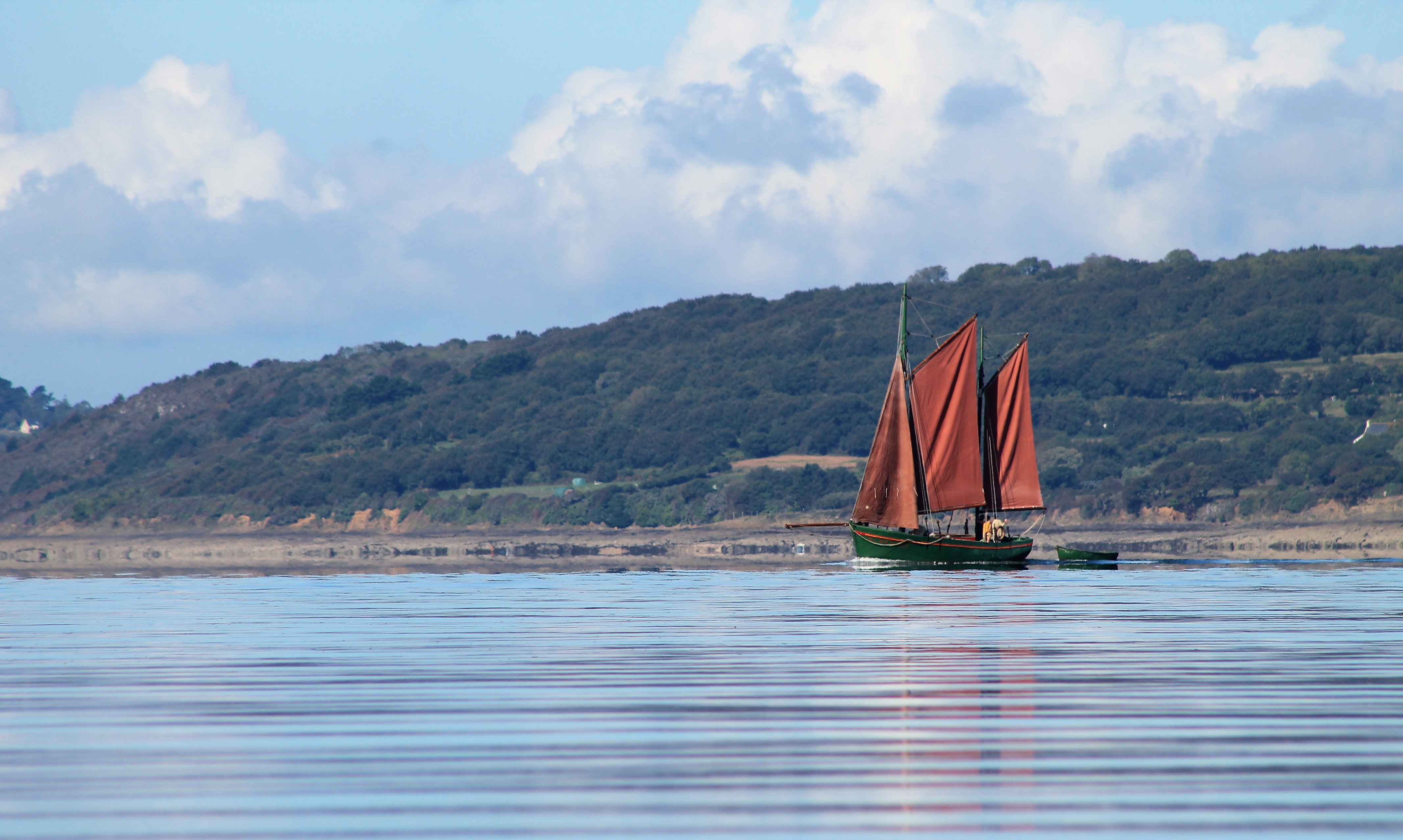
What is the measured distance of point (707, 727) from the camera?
56.5 ft

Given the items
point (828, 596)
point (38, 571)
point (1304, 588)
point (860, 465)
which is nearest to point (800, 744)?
point (828, 596)

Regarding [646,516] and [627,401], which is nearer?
[646,516]

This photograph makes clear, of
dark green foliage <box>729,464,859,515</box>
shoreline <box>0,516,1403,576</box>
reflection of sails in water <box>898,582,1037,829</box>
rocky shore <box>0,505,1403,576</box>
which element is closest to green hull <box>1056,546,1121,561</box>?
shoreline <box>0,516,1403,576</box>

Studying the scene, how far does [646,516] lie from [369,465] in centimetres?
4002

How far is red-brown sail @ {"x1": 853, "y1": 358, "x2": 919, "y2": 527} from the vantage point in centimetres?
7675

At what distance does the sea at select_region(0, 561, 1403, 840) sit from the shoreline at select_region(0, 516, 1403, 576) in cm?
4705

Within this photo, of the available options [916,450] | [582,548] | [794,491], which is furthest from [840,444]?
[916,450]

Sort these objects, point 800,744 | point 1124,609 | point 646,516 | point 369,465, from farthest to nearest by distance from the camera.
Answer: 1. point 369,465
2. point 646,516
3. point 1124,609
4. point 800,744

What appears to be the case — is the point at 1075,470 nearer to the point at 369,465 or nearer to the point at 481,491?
the point at 481,491

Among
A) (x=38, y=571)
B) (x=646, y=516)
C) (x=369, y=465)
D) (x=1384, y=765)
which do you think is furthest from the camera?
(x=369, y=465)

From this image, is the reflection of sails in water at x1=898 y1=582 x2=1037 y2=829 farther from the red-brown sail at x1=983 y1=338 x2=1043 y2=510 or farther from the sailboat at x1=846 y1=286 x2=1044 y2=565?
the red-brown sail at x1=983 y1=338 x2=1043 y2=510

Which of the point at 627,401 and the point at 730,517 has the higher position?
the point at 627,401

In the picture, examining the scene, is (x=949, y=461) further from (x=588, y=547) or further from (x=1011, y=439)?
(x=588, y=547)

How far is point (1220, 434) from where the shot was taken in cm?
15762
